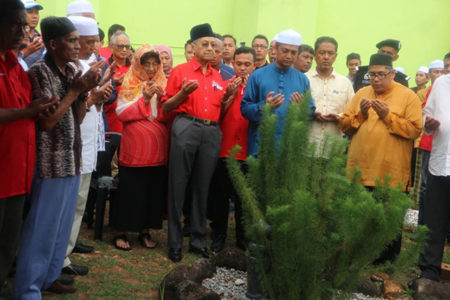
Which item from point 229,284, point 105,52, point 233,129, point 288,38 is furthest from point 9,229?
point 105,52

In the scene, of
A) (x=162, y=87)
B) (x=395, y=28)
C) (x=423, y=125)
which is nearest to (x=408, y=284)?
(x=423, y=125)

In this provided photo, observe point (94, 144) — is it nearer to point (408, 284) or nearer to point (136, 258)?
point (136, 258)

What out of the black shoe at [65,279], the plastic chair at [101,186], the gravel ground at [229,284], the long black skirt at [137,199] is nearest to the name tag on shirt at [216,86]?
the long black skirt at [137,199]

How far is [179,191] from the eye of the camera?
4969 millimetres

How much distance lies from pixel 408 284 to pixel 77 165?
3061mm

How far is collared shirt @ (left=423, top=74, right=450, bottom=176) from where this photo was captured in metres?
4.63

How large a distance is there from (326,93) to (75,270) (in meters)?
3.08

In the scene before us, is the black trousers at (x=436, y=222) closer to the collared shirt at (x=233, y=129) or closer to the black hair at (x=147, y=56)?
the collared shirt at (x=233, y=129)

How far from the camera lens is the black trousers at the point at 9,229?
313cm

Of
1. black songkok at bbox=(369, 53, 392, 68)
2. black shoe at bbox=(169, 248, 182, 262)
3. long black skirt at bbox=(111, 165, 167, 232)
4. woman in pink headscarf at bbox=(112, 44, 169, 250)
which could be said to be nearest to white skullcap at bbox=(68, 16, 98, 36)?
woman in pink headscarf at bbox=(112, 44, 169, 250)

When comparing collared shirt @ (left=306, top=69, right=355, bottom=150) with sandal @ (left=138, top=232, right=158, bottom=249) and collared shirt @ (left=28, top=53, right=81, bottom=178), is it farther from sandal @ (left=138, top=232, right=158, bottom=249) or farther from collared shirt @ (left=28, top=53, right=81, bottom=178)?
collared shirt @ (left=28, top=53, right=81, bottom=178)

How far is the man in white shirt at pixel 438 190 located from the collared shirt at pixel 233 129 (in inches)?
67.5

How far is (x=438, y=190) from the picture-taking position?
15.5 feet

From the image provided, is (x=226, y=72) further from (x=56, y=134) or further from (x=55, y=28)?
(x=56, y=134)
